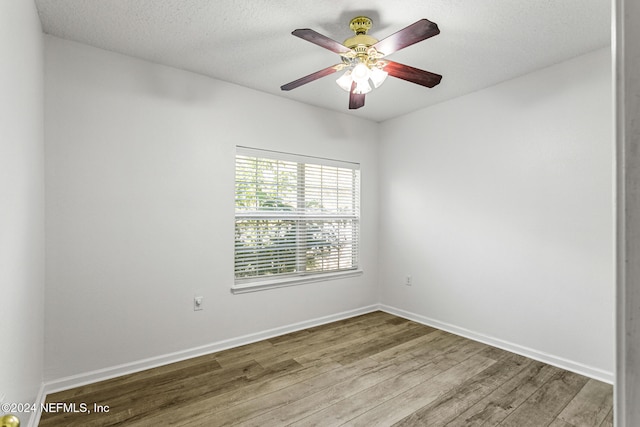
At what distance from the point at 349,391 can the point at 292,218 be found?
182 cm

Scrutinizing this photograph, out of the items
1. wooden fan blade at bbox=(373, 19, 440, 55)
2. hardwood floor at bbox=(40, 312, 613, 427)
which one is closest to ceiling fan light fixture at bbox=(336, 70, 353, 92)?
wooden fan blade at bbox=(373, 19, 440, 55)

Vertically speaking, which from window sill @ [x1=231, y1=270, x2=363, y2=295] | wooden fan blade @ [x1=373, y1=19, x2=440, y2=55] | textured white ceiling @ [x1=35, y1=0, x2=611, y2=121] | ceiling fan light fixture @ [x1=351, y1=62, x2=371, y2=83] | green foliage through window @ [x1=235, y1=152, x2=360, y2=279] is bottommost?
window sill @ [x1=231, y1=270, x2=363, y2=295]

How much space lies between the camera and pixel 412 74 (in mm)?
2254

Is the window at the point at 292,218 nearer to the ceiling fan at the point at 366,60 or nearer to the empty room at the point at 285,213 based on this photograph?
the empty room at the point at 285,213

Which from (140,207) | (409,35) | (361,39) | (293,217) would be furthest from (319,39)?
(293,217)

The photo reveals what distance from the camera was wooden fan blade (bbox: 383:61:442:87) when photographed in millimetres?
2186

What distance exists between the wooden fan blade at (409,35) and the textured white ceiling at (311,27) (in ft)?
0.84

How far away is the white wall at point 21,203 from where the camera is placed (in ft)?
4.46

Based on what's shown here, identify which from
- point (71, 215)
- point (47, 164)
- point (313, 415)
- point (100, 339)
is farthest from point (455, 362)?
point (47, 164)

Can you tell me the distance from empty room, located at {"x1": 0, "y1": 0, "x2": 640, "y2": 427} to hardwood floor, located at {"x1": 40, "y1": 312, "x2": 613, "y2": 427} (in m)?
0.02

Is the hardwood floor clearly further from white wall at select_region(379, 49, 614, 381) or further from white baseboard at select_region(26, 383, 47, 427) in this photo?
white wall at select_region(379, 49, 614, 381)

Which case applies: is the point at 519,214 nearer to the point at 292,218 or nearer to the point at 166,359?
the point at 292,218

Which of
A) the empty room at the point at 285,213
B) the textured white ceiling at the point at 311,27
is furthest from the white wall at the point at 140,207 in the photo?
the textured white ceiling at the point at 311,27

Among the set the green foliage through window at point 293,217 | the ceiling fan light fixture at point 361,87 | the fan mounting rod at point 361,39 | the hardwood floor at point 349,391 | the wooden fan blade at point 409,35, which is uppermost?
the fan mounting rod at point 361,39
